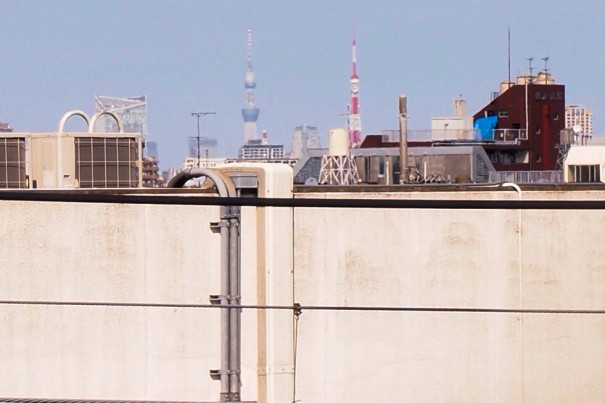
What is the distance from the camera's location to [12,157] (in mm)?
33719

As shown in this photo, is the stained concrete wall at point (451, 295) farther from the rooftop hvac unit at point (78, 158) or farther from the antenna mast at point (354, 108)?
the antenna mast at point (354, 108)

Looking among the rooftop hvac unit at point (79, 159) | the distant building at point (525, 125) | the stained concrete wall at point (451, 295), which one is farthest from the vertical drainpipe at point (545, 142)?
the stained concrete wall at point (451, 295)

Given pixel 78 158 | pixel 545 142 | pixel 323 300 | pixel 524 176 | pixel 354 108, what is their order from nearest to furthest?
pixel 323 300 < pixel 78 158 < pixel 524 176 < pixel 545 142 < pixel 354 108

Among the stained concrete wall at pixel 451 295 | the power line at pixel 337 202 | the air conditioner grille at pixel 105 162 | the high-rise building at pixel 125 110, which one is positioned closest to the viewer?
the power line at pixel 337 202

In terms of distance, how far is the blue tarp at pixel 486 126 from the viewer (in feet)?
210

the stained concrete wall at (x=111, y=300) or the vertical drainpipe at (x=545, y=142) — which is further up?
the vertical drainpipe at (x=545, y=142)

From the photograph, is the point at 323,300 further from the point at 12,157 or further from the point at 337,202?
the point at 12,157

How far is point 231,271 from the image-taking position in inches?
209

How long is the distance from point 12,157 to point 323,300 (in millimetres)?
22404

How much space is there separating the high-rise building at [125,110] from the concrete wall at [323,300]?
22031 millimetres

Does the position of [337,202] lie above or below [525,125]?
below

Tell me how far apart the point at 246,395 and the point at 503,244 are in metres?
3.35

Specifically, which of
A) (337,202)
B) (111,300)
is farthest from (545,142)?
(337,202)

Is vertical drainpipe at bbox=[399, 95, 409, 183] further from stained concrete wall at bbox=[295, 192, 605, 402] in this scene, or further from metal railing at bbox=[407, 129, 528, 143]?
stained concrete wall at bbox=[295, 192, 605, 402]
